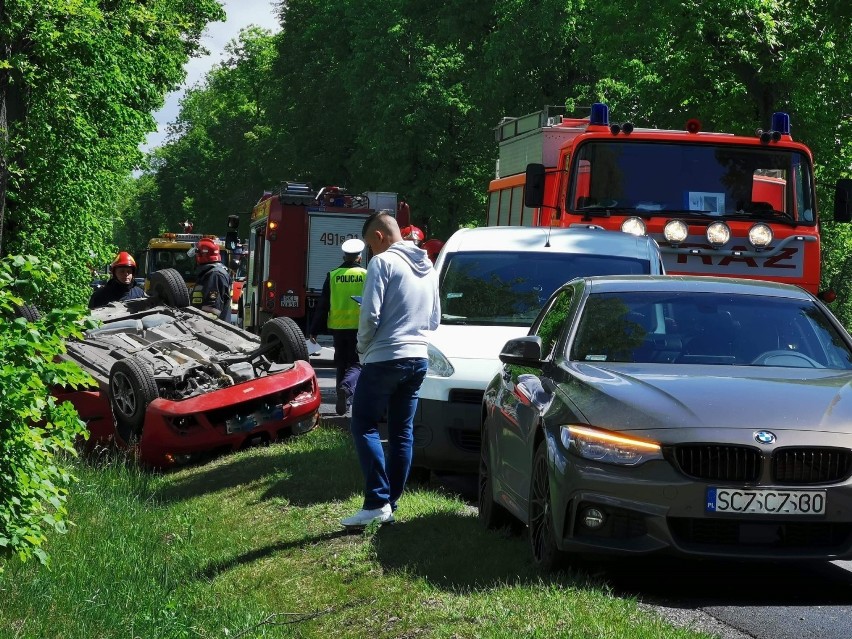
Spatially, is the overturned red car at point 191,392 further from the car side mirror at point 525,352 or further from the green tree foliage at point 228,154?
the green tree foliage at point 228,154

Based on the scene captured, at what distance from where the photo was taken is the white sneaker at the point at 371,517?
28.3 ft

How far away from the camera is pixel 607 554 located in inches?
260

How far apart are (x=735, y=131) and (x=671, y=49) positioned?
2.46 m

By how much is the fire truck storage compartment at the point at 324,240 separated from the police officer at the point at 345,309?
1245 cm

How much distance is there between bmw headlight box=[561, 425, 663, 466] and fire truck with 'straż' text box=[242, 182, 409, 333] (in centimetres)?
2098

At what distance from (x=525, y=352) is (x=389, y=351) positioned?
1055mm

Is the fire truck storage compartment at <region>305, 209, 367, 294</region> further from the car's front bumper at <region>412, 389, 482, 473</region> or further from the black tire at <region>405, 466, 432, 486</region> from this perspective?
the car's front bumper at <region>412, 389, 482, 473</region>

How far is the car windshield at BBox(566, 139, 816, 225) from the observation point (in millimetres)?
14336

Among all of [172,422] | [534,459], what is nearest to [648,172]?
[172,422]

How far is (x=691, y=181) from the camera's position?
14.5m

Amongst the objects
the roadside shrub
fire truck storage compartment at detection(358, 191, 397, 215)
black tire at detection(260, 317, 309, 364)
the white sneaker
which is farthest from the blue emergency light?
fire truck storage compartment at detection(358, 191, 397, 215)

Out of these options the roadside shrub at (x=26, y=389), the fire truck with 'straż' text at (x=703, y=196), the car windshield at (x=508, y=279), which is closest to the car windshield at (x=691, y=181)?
the fire truck with 'straż' text at (x=703, y=196)

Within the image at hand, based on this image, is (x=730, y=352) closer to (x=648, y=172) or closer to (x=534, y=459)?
(x=534, y=459)

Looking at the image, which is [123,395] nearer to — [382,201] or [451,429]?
[451,429]
